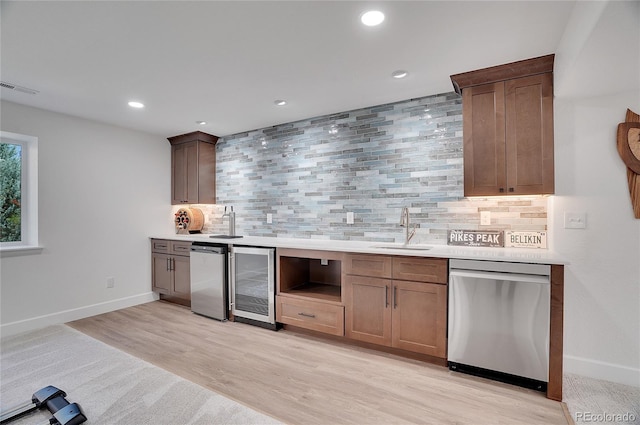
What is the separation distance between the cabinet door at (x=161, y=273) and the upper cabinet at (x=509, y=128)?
12.5 feet

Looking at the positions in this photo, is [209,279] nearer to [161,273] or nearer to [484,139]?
[161,273]

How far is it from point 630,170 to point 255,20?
9.13ft

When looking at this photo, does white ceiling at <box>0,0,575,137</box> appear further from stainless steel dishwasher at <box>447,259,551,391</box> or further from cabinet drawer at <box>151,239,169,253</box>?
cabinet drawer at <box>151,239,169,253</box>

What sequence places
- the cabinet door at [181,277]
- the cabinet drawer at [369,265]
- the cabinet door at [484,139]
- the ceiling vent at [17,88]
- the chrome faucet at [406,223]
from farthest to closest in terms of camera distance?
the cabinet door at [181,277] → the chrome faucet at [406,223] → the ceiling vent at [17,88] → the cabinet drawer at [369,265] → the cabinet door at [484,139]

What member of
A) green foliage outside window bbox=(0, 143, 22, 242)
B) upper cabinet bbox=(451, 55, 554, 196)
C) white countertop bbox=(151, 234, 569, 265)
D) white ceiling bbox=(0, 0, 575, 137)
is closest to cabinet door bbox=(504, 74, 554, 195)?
upper cabinet bbox=(451, 55, 554, 196)

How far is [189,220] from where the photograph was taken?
4.59 meters

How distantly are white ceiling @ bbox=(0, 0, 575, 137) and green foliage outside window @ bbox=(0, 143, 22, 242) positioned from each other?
63 centimetres

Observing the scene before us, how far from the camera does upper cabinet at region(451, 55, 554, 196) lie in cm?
234

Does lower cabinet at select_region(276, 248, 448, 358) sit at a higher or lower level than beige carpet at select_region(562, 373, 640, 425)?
higher

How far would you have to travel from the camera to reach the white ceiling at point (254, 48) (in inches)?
69.4

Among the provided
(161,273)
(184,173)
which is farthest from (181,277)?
(184,173)

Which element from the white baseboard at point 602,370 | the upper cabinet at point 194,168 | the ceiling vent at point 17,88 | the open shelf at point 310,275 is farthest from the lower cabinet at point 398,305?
the ceiling vent at point 17,88

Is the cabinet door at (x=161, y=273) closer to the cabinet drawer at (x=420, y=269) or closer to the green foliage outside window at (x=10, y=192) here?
the green foliage outside window at (x=10, y=192)

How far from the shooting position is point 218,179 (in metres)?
4.62
